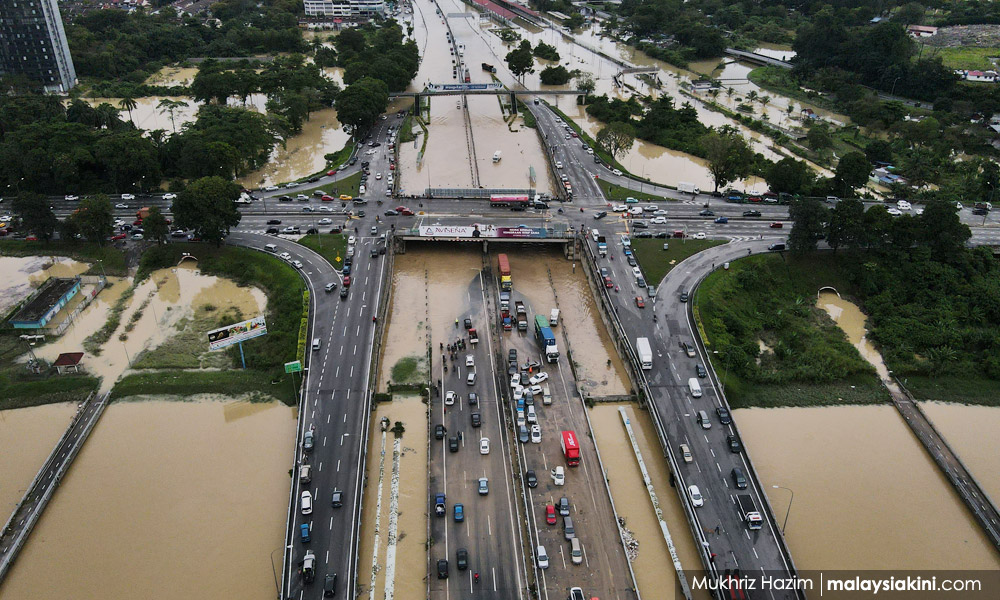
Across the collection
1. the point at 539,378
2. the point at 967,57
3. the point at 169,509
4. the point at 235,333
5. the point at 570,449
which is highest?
the point at 967,57

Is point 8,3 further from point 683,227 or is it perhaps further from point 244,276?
point 683,227

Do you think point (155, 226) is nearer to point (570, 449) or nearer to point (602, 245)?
point (602, 245)

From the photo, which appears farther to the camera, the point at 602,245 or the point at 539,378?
the point at 602,245

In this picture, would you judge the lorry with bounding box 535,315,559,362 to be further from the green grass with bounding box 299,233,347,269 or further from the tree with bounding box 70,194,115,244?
the tree with bounding box 70,194,115,244

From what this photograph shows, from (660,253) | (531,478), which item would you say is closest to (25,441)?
(531,478)

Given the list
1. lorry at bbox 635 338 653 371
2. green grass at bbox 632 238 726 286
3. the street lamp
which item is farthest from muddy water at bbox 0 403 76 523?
green grass at bbox 632 238 726 286

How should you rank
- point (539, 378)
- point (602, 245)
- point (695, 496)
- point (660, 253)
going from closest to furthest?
1. point (695, 496)
2. point (539, 378)
3. point (660, 253)
4. point (602, 245)

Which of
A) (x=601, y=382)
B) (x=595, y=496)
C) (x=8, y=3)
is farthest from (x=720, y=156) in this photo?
(x=8, y=3)

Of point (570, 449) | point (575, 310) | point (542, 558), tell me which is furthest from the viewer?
point (575, 310)
